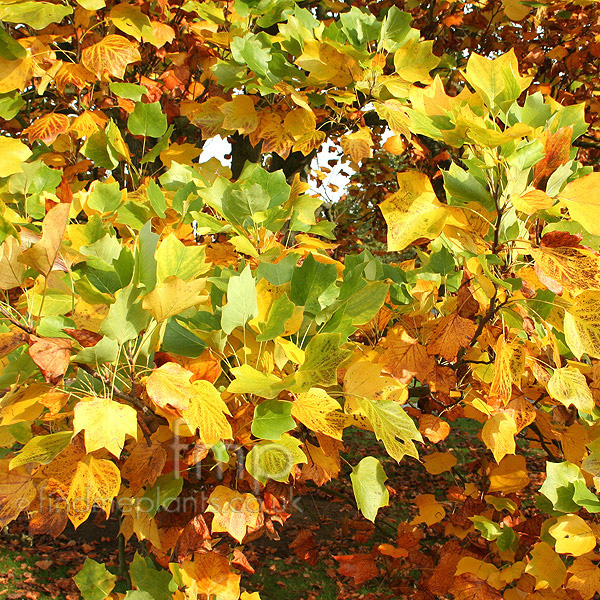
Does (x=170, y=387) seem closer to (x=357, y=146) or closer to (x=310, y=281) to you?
(x=310, y=281)

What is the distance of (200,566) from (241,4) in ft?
7.01

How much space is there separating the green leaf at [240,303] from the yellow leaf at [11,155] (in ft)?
2.51

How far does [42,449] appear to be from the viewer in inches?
38.4

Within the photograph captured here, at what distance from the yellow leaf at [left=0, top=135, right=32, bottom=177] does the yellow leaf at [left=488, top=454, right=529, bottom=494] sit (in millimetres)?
1696

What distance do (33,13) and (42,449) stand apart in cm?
160

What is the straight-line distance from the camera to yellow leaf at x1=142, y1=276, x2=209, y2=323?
88cm

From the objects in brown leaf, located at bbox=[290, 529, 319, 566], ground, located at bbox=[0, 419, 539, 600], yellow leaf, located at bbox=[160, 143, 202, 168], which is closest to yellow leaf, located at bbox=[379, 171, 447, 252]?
yellow leaf, located at bbox=[160, 143, 202, 168]

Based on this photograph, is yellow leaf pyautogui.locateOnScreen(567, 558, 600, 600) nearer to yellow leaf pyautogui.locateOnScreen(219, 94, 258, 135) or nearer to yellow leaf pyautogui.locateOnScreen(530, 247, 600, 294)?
yellow leaf pyautogui.locateOnScreen(530, 247, 600, 294)

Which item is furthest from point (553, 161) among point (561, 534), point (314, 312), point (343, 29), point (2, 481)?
point (2, 481)

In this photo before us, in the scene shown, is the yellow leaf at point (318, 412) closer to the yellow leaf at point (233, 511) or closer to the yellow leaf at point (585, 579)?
the yellow leaf at point (233, 511)

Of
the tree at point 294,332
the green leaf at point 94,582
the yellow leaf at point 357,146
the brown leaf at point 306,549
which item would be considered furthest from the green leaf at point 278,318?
the brown leaf at point 306,549

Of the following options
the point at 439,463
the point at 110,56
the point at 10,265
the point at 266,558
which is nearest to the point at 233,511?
the point at 10,265

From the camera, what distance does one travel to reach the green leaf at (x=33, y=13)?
1880 mm

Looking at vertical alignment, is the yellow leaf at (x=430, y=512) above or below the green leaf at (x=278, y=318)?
below
